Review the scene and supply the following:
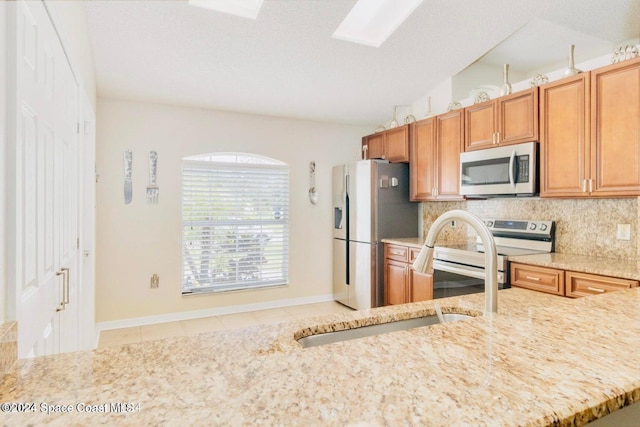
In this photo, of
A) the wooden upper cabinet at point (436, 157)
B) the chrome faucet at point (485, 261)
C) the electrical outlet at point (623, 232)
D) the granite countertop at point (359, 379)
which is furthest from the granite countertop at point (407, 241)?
the granite countertop at point (359, 379)

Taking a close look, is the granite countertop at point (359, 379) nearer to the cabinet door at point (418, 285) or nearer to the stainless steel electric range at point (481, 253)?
the stainless steel electric range at point (481, 253)

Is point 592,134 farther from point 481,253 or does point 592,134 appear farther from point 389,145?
point 389,145

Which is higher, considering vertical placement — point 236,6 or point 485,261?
point 236,6

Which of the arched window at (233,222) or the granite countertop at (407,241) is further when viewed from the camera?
the arched window at (233,222)

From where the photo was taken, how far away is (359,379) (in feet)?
1.95

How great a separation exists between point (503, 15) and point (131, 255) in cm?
407

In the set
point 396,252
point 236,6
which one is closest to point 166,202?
point 236,6

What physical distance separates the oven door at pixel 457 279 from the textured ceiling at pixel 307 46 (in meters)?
1.88

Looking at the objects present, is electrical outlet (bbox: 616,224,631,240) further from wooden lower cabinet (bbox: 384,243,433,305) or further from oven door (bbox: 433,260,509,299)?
wooden lower cabinet (bbox: 384,243,433,305)

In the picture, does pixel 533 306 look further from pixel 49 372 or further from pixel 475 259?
pixel 475 259

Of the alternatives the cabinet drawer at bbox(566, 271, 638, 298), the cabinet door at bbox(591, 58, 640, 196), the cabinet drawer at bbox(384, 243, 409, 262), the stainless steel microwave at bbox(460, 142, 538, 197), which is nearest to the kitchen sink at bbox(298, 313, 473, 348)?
→ the cabinet drawer at bbox(566, 271, 638, 298)

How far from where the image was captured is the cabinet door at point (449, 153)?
345cm

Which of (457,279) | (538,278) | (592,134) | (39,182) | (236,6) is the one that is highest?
(236,6)

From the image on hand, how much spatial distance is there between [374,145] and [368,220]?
1134mm
